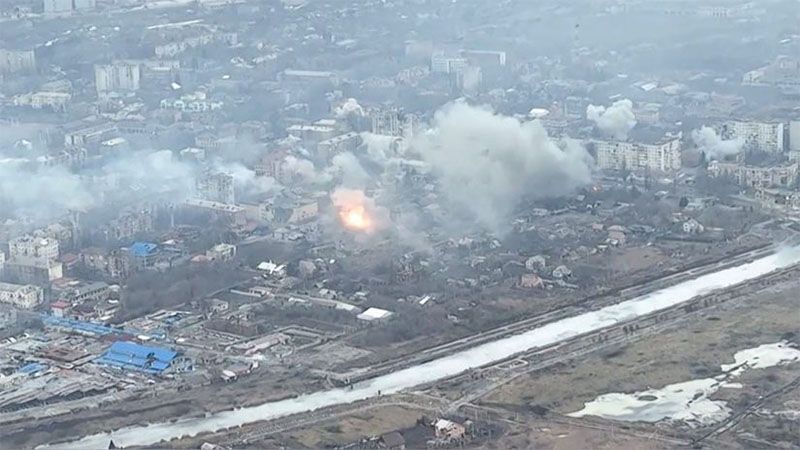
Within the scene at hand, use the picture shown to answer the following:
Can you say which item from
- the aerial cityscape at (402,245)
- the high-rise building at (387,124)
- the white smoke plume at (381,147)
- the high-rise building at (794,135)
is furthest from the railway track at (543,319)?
the high-rise building at (387,124)

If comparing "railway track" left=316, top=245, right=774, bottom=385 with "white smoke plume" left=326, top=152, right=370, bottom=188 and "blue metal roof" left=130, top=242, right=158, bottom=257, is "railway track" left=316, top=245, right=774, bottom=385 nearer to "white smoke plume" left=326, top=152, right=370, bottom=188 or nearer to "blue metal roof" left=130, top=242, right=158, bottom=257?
"blue metal roof" left=130, top=242, right=158, bottom=257

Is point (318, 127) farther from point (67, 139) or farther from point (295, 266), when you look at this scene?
point (295, 266)

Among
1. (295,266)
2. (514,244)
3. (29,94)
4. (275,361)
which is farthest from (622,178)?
(29,94)

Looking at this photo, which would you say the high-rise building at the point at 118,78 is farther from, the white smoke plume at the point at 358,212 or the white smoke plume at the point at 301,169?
the white smoke plume at the point at 358,212

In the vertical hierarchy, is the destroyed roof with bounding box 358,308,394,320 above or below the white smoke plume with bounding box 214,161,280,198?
below

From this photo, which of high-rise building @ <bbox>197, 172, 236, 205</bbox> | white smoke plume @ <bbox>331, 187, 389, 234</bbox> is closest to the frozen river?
white smoke plume @ <bbox>331, 187, 389, 234</bbox>

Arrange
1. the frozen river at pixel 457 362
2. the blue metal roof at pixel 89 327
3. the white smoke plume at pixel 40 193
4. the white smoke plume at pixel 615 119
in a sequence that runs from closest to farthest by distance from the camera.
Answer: the frozen river at pixel 457 362, the blue metal roof at pixel 89 327, the white smoke plume at pixel 40 193, the white smoke plume at pixel 615 119
